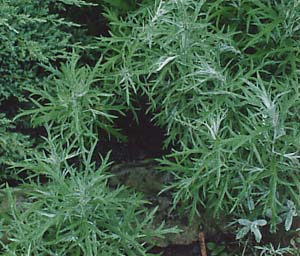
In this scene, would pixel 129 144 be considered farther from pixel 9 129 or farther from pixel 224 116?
pixel 224 116

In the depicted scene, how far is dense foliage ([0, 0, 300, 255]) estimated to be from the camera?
2.15 meters

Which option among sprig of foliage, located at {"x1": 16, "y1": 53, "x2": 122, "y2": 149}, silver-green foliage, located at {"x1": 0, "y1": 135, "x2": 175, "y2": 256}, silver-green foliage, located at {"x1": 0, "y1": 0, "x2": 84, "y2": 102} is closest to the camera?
silver-green foliage, located at {"x1": 0, "y1": 135, "x2": 175, "y2": 256}

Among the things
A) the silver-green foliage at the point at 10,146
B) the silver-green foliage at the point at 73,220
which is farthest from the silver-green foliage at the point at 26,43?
the silver-green foliage at the point at 73,220

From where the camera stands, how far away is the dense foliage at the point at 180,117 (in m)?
2.15

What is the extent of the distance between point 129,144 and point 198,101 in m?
0.75

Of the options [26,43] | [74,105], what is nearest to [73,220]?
[74,105]

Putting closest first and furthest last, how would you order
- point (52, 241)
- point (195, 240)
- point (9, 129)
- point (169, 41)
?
point (52, 241) < point (169, 41) < point (195, 240) < point (9, 129)

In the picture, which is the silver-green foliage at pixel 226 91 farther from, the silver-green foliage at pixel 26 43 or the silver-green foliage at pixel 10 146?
the silver-green foliage at pixel 10 146

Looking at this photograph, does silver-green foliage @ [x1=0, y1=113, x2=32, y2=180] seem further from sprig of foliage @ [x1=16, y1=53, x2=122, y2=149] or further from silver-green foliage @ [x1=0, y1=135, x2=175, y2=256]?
silver-green foliage @ [x1=0, y1=135, x2=175, y2=256]

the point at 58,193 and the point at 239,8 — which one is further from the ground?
the point at 239,8

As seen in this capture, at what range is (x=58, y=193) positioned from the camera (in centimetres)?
216

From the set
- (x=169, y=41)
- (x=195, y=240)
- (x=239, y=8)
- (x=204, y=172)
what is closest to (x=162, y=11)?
(x=169, y=41)

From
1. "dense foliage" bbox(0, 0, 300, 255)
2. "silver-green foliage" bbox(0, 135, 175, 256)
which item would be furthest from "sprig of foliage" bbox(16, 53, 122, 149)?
"silver-green foliage" bbox(0, 135, 175, 256)

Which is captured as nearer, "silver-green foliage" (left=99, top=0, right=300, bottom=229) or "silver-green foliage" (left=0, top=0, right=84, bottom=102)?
"silver-green foliage" (left=99, top=0, right=300, bottom=229)
